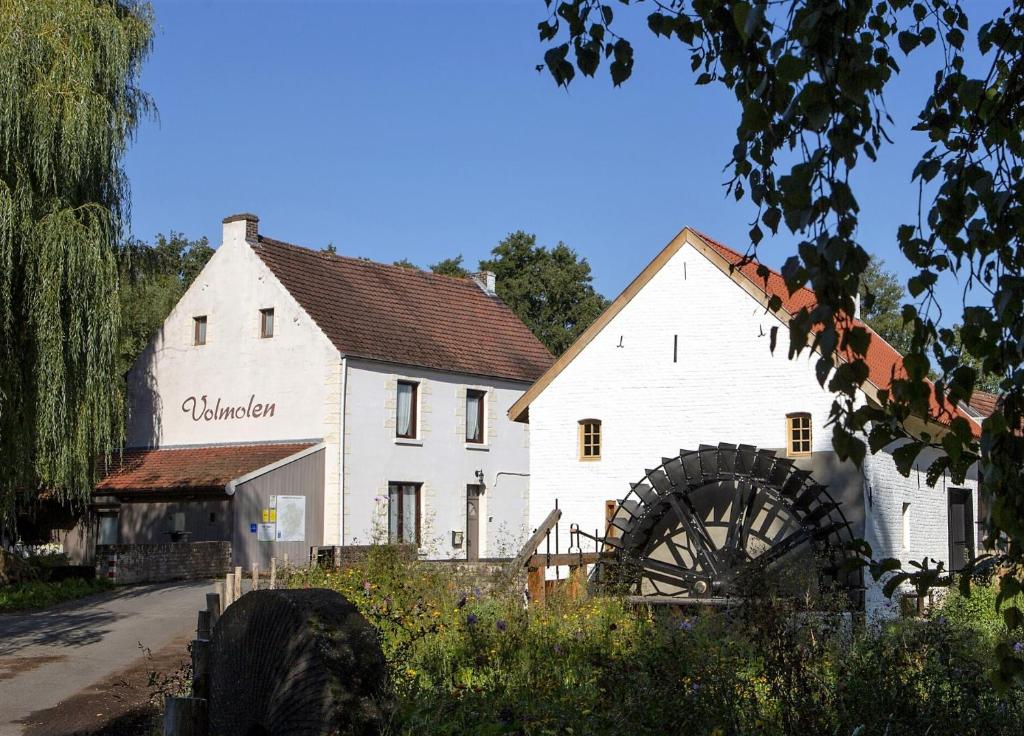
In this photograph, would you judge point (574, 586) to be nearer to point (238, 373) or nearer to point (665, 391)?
point (665, 391)

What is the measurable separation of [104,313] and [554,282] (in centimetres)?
3759

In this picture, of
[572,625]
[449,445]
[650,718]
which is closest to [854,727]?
[650,718]

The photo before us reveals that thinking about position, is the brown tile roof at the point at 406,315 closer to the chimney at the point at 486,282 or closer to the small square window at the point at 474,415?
the chimney at the point at 486,282

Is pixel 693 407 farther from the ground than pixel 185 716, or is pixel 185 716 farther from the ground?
pixel 693 407

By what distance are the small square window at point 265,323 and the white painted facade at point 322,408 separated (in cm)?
15

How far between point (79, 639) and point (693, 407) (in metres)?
10.8

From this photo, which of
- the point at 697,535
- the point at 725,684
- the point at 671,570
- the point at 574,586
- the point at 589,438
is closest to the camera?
the point at 725,684

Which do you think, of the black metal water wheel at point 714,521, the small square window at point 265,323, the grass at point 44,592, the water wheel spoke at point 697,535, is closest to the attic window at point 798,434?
the black metal water wheel at point 714,521

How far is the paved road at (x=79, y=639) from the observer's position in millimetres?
13234

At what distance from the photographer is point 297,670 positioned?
6777 mm

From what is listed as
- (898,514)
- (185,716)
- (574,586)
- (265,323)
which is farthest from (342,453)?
(185,716)

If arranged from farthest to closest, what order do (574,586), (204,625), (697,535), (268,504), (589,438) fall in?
1. (268,504)
2. (589,438)
3. (697,535)
4. (574,586)
5. (204,625)

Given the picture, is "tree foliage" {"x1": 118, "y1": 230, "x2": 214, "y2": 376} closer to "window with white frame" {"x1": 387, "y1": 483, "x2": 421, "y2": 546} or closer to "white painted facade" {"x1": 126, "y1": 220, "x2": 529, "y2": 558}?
"white painted facade" {"x1": 126, "y1": 220, "x2": 529, "y2": 558}

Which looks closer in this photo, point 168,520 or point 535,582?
point 535,582
